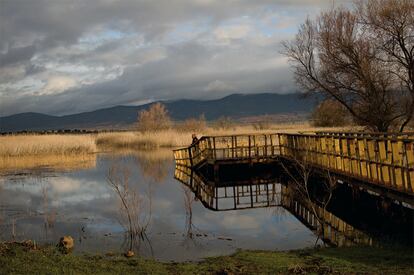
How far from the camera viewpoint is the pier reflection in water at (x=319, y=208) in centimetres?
1341

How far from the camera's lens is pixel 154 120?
217 ft

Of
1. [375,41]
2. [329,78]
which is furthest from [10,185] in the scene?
[375,41]

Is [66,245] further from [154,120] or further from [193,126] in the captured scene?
[154,120]

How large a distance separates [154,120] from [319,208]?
4950cm

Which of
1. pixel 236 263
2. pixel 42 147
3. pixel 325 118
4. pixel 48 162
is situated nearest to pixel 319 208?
pixel 236 263

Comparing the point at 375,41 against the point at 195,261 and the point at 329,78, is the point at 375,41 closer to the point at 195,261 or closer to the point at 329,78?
the point at 329,78

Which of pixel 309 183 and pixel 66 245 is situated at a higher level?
pixel 66 245

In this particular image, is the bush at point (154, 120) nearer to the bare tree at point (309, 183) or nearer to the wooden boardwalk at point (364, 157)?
the wooden boardwalk at point (364, 157)

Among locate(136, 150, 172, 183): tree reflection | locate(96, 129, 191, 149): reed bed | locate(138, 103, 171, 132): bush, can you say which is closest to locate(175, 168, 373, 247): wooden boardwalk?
locate(136, 150, 172, 183): tree reflection

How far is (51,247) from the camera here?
12492mm

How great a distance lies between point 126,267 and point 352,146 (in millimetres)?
10884

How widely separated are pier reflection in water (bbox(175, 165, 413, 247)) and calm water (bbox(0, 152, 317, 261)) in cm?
58

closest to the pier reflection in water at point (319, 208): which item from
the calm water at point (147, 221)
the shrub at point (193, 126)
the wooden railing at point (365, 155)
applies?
the calm water at point (147, 221)

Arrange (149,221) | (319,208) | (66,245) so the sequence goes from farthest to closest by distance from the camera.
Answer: (319,208) < (149,221) < (66,245)
